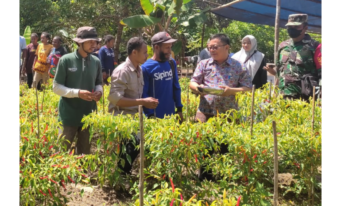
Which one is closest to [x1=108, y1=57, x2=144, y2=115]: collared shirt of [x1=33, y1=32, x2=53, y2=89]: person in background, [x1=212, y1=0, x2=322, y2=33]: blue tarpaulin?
[x1=33, y1=32, x2=53, y2=89]: person in background

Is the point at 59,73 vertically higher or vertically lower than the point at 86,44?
lower

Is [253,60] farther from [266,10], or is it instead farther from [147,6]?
[266,10]

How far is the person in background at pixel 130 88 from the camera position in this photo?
3754 mm

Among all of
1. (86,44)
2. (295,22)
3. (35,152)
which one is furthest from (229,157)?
(295,22)

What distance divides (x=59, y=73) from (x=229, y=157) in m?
2.00

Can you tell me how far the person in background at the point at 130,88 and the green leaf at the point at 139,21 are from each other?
6.08 m

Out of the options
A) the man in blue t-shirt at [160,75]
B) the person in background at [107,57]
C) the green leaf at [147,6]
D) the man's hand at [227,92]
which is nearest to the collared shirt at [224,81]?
the man's hand at [227,92]

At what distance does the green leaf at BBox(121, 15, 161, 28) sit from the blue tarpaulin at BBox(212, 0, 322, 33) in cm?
187

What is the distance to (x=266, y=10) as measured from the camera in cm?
1077

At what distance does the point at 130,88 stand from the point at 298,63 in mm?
2212

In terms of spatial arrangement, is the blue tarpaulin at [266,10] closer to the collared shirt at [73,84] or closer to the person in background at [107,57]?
the person in background at [107,57]

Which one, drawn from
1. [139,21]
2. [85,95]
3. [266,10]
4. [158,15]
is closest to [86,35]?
[85,95]
